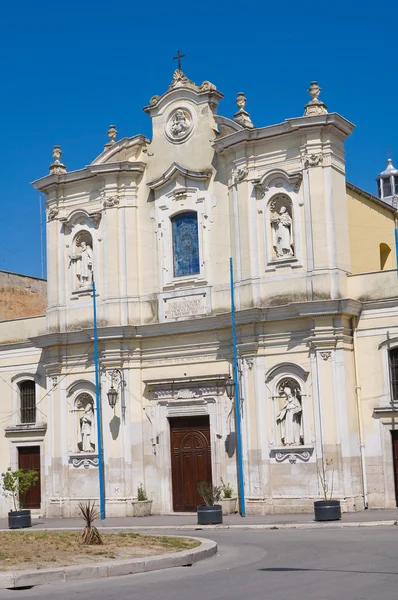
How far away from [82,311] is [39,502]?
7.11 metres

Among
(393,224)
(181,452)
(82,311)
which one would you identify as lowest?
(181,452)

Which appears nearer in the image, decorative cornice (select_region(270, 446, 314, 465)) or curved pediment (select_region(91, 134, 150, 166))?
decorative cornice (select_region(270, 446, 314, 465))

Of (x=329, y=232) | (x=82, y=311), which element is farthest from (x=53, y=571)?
(x=82, y=311)

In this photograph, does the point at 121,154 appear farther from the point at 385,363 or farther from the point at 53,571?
the point at 53,571

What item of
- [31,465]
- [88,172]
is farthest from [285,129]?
[31,465]

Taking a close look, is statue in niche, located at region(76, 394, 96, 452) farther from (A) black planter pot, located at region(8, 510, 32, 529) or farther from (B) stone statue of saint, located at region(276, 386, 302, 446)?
(B) stone statue of saint, located at region(276, 386, 302, 446)

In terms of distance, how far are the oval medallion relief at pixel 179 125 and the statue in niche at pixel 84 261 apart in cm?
469

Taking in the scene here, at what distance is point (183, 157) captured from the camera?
32.5 metres

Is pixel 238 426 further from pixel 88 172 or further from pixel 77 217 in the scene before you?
pixel 88 172

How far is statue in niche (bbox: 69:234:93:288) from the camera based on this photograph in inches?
1331

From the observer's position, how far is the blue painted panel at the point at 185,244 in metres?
32.1

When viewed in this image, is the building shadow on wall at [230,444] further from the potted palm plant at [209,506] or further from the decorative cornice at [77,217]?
the decorative cornice at [77,217]

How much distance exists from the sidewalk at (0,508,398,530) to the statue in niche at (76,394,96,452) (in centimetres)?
251

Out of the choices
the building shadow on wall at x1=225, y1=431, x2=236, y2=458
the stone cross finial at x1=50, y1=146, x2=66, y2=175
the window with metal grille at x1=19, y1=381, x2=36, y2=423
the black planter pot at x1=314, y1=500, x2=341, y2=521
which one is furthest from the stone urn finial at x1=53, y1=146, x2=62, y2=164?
the black planter pot at x1=314, y1=500, x2=341, y2=521
